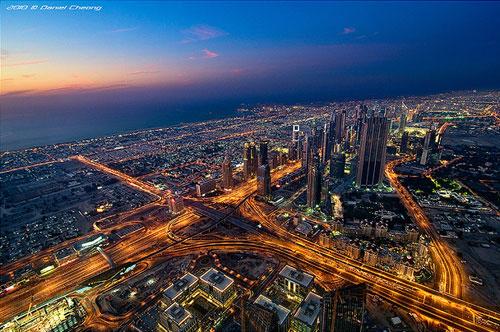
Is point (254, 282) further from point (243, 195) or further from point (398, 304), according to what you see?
point (243, 195)

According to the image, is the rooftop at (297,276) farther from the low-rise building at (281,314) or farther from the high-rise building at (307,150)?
the high-rise building at (307,150)

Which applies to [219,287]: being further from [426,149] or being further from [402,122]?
[402,122]

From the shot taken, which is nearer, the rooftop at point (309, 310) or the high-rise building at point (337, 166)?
the rooftop at point (309, 310)

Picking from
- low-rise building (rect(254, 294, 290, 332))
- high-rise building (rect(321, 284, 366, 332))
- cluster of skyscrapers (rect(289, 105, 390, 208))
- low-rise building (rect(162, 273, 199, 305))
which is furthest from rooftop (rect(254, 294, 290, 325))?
Answer: cluster of skyscrapers (rect(289, 105, 390, 208))

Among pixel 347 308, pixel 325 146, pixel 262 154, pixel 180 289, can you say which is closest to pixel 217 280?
pixel 180 289

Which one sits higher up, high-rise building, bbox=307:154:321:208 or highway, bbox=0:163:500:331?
high-rise building, bbox=307:154:321:208

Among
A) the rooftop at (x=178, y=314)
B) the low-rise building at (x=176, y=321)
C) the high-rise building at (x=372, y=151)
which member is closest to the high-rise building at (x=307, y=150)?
the high-rise building at (x=372, y=151)

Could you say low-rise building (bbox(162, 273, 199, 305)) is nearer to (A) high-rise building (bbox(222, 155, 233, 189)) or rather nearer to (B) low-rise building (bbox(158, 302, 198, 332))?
(B) low-rise building (bbox(158, 302, 198, 332))
